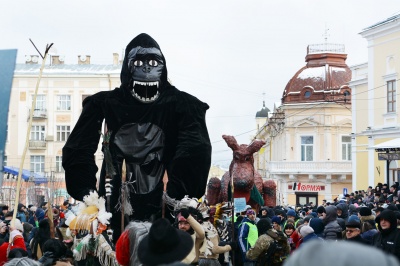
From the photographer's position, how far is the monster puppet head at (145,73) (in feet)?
34.0

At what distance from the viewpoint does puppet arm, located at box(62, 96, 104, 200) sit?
10.3 metres

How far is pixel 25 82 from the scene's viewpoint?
6231 centimetres

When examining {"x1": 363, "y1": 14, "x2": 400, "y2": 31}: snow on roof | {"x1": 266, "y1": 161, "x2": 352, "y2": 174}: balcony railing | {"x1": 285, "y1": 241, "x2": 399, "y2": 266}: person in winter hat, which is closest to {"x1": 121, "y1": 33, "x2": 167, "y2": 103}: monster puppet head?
{"x1": 285, "y1": 241, "x2": 399, "y2": 266}: person in winter hat

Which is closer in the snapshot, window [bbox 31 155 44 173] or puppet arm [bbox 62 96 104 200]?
puppet arm [bbox 62 96 104 200]

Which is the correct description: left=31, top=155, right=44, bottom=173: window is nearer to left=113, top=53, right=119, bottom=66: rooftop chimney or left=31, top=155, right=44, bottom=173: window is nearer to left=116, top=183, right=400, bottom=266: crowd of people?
left=113, top=53, right=119, bottom=66: rooftop chimney

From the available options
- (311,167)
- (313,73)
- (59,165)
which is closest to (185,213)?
(311,167)

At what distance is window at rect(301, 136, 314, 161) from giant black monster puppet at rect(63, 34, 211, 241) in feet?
153

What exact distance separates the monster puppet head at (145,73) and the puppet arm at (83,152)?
1.59 ft

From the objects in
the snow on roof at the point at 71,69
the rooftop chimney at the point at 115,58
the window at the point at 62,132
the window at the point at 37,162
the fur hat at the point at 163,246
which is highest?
the rooftop chimney at the point at 115,58

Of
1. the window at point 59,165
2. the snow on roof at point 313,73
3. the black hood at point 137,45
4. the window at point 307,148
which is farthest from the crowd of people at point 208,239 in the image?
the window at point 59,165

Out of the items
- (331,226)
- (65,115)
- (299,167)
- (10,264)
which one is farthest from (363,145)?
(10,264)

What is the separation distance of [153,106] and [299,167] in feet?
152

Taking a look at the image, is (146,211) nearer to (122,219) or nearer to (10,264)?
(122,219)

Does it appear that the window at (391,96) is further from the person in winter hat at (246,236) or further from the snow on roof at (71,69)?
the person in winter hat at (246,236)
